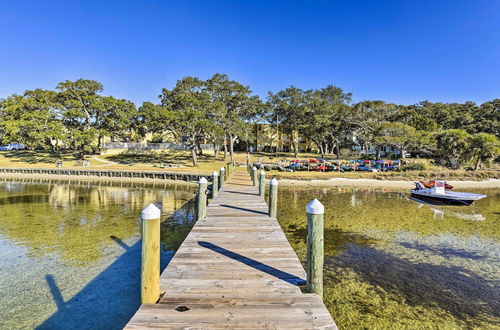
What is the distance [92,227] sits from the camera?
12656 mm

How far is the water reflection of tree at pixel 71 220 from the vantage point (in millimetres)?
10008

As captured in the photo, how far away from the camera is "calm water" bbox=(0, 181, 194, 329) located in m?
6.00

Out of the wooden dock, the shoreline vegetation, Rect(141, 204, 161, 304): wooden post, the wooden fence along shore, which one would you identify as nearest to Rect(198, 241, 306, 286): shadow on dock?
the wooden dock

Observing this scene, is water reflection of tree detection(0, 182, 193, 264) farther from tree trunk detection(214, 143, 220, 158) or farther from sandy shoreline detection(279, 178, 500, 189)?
tree trunk detection(214, 143, 220, 158)

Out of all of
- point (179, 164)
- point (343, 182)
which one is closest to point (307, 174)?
point (343, 182)

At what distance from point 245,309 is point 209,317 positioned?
49cm

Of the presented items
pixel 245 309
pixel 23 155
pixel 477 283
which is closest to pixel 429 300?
pixel 477 283

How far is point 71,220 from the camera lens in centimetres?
1392

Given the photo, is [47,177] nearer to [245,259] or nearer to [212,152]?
[212,152]

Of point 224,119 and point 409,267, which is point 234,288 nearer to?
point 409,267

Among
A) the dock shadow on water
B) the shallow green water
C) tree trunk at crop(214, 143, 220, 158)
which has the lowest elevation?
the shallow green water

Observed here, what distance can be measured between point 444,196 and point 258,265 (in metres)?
20.6

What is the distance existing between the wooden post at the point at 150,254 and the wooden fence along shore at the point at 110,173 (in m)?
28.4

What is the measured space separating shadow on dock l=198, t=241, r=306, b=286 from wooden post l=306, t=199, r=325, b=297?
0.27 meters
